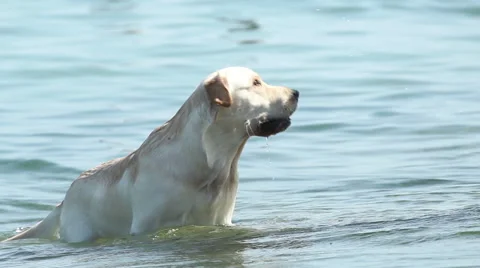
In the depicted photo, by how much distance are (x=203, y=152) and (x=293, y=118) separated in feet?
21.6

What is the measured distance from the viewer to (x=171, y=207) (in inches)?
388

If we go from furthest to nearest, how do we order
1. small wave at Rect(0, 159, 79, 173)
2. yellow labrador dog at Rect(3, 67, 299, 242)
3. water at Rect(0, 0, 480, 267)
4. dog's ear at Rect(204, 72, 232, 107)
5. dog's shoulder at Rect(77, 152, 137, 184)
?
1. small wave at Rect(0, 159, 79, 173)
2. dog's shoulder at Rect(77, 152, 137, 184)
3. yellow labrador dog at Rect(3, 67, 299, 242)
4. dog's ear at Rect(204, 72, 232, 107)
5. water at Rect(0, 0, 480, 267)

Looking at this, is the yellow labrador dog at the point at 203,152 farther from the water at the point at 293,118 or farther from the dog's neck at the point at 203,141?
the water at the point at 293,118

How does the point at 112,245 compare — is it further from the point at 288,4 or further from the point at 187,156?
the point at 288,4

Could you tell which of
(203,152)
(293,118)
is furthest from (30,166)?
(203,152)

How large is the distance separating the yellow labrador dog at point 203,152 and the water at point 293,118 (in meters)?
0.17

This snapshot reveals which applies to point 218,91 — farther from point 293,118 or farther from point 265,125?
point 293,118

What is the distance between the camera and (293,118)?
644 inches

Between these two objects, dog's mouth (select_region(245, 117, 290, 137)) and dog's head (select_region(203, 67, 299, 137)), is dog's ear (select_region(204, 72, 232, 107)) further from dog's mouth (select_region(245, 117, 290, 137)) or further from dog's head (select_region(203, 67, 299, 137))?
dog's mouth (select_region(245, 117, 290, 137))

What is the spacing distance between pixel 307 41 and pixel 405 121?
7.46 meters

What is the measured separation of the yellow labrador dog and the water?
0.17 metres

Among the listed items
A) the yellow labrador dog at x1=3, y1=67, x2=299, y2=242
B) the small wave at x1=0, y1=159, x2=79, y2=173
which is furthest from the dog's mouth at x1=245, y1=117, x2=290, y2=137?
the small wave at x1=0, y1=159, x2=79, y2=173

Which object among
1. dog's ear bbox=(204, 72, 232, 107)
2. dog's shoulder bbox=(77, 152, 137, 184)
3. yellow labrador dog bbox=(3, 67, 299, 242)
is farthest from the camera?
dog's shoulder bbox=(77, 152, 137, 184)

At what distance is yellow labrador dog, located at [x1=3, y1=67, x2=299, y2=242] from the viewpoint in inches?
385
